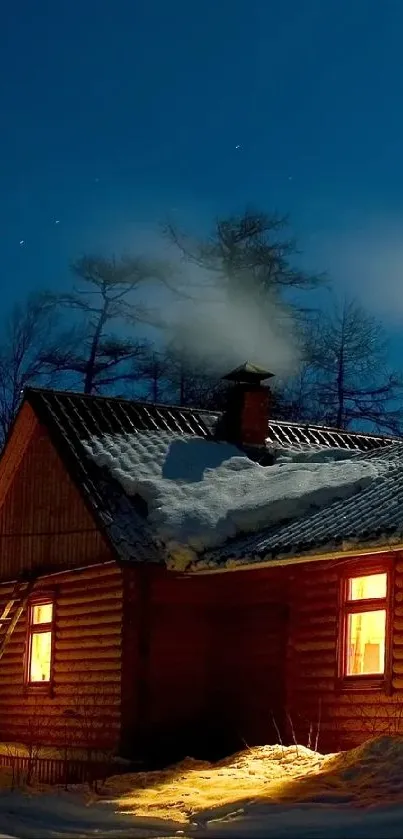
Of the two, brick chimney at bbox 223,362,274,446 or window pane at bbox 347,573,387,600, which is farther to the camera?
brick chimney at bbox 223,362,274,446

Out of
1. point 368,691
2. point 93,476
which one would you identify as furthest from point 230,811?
point 93,476

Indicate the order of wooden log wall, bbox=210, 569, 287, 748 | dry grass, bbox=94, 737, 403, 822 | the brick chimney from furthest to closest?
the brick chimney → wooden log wall, bbox=210, 569, 287, 748 → dry grass, bbox=94, 737, 403, 822

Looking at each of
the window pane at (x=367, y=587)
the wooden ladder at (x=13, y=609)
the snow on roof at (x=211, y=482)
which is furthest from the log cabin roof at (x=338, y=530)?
the wooden ladder at (x=13, y=609)

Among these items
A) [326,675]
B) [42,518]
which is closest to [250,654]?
[326,675]

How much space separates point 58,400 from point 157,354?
66.1 feet

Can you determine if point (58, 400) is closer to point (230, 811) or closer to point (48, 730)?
point (48, 730)

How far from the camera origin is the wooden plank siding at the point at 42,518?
21141 millimetres

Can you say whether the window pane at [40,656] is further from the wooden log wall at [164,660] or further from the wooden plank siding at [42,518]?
the wooden log wall at [164,660]

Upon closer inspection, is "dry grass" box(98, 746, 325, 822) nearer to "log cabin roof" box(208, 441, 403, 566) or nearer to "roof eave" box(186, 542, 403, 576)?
"roof eave" box(186, 542, 403, 576)

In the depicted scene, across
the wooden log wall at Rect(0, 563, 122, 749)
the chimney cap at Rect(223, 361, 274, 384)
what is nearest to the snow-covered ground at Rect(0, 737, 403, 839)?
the wooden log wall at Rect(0, 563, 122, 749)

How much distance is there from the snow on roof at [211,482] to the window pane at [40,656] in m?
3.54

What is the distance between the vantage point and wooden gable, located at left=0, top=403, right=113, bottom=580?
2122 centimetres

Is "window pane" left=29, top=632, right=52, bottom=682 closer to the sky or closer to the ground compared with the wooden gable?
closer to the ground

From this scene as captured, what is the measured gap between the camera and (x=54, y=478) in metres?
22.6
